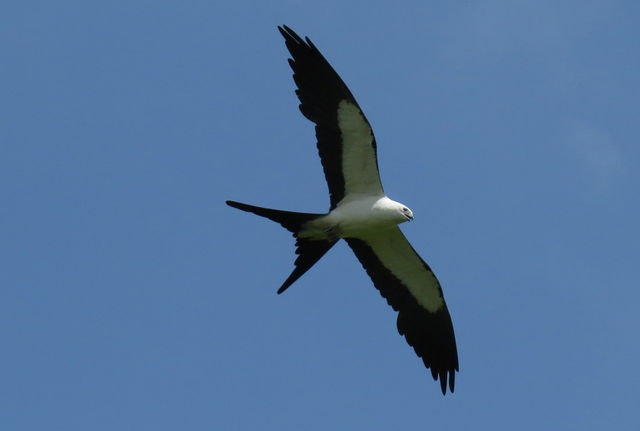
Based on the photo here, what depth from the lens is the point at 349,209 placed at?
52.5 ft

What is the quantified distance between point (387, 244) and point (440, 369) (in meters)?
2.34

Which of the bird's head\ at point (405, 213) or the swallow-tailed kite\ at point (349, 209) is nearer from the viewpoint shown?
the swallow-tailed kite\ at point (349, 209)

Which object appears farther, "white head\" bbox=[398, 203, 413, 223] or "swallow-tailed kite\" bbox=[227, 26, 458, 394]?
"white head\" bbox=[398, 203, 413, 223]

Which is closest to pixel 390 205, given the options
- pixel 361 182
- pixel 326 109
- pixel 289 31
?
pixel 361 182

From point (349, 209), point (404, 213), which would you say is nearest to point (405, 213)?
point (404, 213)

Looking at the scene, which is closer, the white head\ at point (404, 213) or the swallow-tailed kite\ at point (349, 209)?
the swallow-tailed kite\ at point (349, 209)

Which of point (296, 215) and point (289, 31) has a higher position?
point (289, 31)

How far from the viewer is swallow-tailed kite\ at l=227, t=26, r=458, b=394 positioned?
616 inches

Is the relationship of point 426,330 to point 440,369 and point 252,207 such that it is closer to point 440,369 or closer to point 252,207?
point 440,369

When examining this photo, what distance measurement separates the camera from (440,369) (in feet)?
57.2

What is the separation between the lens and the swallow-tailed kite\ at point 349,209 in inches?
616

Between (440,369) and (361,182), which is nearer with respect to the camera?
(361,182)

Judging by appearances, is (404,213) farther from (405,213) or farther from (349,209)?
(349,209)

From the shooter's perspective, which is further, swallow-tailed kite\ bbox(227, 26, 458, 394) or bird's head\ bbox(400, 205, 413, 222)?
bird's head\ bbox(400, 205, 413, 222)
